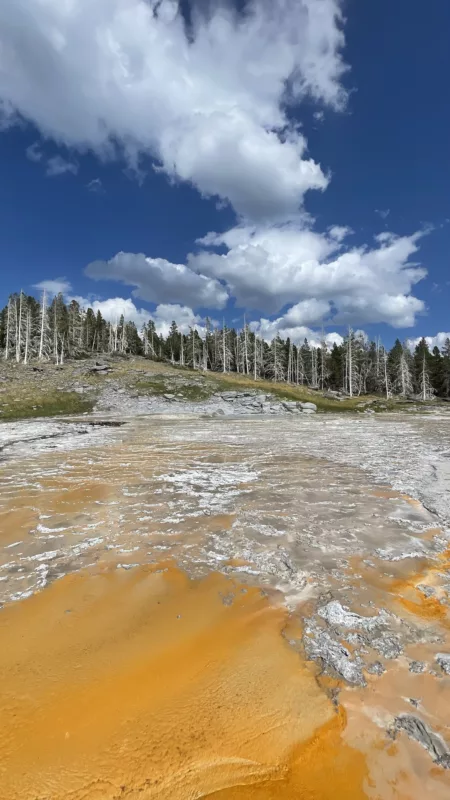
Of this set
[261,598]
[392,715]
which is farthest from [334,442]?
[392,715]

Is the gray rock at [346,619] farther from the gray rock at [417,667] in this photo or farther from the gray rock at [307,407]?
the gray rock at [307,407]

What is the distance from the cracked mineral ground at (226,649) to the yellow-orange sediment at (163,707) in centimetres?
1

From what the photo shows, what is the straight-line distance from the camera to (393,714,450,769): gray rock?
2.83 m

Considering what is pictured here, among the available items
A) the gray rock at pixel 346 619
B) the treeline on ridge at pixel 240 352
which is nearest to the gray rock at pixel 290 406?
the treeline on ridge at pixel 240 352

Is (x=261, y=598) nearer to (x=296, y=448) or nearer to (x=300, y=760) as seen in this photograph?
(x=300, y=760)

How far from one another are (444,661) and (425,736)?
1.00m

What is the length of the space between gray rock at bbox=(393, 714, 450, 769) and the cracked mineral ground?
0.04 feet

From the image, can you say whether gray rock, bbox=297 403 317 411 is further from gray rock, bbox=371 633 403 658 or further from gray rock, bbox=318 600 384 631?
gray rock, bbox=371 633 403 658

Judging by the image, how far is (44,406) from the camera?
41.8 metres

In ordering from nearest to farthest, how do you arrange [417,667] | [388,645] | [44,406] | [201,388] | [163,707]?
[163,707] < [417,667] < [388,645] < [44,406] < [201,388]

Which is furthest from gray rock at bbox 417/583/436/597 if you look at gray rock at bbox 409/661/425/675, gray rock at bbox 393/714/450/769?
gray rock at bbox 393/714/450/769

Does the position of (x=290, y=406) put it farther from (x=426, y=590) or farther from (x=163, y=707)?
(x=163, y=707)

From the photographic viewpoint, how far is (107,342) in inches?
4786

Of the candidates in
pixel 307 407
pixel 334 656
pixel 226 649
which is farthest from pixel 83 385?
pixel 334 656
